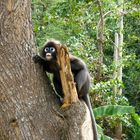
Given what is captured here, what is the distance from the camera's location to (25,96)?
3.57 m

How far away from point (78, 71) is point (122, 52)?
736 centimetres

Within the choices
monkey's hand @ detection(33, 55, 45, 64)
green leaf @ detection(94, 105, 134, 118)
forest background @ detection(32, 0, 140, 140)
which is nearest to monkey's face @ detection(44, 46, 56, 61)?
monkey's hand @ detection(33, 55, 45, 64)

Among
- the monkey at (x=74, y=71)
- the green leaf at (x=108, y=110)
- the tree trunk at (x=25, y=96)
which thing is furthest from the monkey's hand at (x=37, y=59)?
the green leaf at (x=108, y=110)

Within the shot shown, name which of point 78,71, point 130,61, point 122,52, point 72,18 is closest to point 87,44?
point 72,18

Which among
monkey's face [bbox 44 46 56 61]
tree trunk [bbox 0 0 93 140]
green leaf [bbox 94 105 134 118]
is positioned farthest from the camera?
green leaf [bbox 94 105 134 118]

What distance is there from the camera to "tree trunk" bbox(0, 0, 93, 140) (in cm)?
354

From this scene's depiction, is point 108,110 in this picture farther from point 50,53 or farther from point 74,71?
point 50,53

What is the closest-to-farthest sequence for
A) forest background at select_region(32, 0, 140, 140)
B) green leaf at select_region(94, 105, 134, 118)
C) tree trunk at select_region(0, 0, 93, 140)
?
1. tree trunk at select_region(0, 0, 93, 140)
2. green leaf at select_region(94, 105, 134, 118)
3. forest background at select_region(32, 0, 140, 140)

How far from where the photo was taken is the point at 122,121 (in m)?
9.87

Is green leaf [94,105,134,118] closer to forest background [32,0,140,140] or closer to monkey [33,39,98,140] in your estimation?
forest background [32,0,140,140]

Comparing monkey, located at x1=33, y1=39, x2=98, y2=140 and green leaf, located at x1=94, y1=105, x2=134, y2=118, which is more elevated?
monkey, located at x1=33, y1=39, x2=98, y2=140

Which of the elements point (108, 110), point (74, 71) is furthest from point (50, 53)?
point (108, 110)

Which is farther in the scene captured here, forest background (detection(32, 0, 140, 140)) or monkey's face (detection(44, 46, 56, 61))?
forest background (detection(32, 0, 140, 140))

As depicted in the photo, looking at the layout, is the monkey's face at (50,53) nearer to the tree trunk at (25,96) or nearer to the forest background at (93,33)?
the tree trunk at (25,96)
